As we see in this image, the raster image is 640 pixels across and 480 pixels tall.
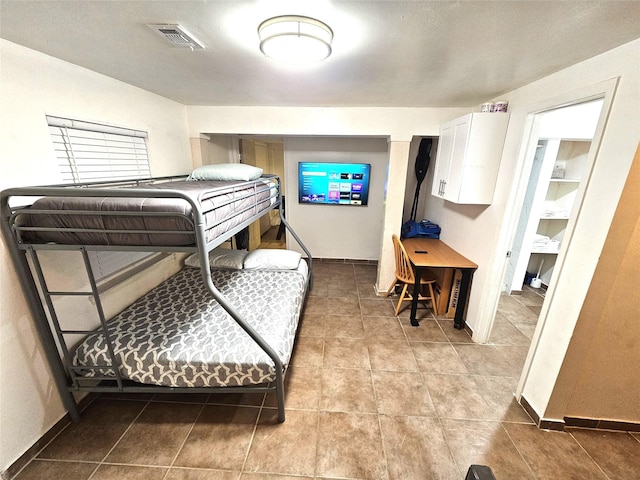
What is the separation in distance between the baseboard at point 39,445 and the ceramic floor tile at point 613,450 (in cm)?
325

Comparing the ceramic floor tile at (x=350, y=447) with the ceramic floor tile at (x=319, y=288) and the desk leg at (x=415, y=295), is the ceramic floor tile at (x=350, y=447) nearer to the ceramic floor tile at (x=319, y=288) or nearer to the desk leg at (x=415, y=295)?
the desk leg at (x=415, y=295)

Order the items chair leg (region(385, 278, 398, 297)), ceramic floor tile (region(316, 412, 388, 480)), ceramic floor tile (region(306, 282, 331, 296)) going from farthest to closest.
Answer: ceramic floor tile (region(306, 282, 331, 296)) < chair leg (region(385, 278, 398, 297)) < ceramic floor tile (region(316, 412, 388, 480))

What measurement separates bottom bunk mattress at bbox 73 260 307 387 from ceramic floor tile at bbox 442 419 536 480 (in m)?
1.18

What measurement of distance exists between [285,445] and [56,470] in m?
1.24

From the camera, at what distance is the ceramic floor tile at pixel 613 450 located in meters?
1.39

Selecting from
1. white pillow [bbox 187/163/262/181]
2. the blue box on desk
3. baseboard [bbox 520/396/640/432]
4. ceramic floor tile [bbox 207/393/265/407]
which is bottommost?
ceramic floor tile [bbox 207/393/265/407]

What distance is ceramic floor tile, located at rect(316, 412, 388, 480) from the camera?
53.9 inches

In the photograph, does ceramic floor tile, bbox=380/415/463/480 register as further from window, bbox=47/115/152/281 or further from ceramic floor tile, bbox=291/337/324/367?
window, bbox=47/115/152/281

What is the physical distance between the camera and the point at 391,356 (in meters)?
2.23

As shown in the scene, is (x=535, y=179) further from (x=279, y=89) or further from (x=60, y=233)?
(x=60, y=233)

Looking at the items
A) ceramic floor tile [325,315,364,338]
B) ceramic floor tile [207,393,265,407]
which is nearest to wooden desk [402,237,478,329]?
ceramic floor tile [325,315,364,338]

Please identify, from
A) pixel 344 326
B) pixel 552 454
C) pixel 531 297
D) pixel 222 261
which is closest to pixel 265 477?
pixel 344 326

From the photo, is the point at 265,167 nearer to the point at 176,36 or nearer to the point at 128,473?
the point at 176,36

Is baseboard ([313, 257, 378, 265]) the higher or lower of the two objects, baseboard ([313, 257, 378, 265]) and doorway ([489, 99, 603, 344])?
the lower
